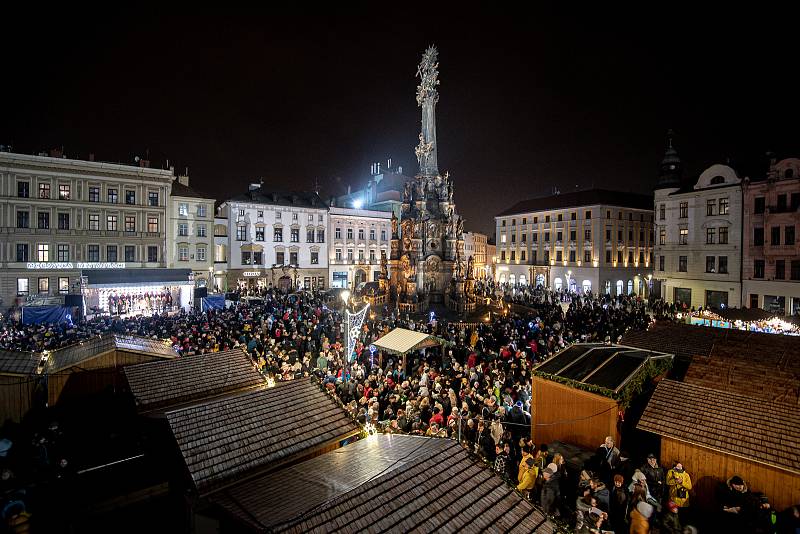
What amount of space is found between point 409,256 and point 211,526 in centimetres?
3065

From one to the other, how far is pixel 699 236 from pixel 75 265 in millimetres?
55268

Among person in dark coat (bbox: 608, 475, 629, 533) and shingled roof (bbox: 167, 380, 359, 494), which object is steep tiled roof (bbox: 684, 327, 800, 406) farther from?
shingled roof (bbox: 167, 380, 359, 494)

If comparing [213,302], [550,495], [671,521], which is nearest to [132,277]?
[213,302]

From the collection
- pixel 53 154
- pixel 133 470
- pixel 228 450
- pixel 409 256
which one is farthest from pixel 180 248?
pixel 228 450

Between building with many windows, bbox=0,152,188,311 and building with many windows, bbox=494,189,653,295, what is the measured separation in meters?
45.0

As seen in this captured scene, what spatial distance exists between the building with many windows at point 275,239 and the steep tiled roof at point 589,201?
30.2 m

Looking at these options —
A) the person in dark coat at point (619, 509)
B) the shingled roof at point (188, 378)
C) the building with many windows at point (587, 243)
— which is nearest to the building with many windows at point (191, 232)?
the shingled roof at point (188, 378)

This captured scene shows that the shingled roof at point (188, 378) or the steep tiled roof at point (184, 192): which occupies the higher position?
the steep tiled roof at point (184, 192)

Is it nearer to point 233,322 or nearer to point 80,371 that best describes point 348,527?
point 80,371

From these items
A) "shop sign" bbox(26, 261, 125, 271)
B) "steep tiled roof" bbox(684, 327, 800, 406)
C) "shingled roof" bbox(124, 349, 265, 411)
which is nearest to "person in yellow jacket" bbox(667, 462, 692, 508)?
"steep tiled roof" bbox(684, 327, 800, 406)

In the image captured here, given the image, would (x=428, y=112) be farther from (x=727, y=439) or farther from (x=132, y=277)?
(x=727, y=439)

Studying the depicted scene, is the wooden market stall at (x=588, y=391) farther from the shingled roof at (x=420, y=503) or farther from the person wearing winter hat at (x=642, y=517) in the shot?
the shingled roof at (x=420, y=503)

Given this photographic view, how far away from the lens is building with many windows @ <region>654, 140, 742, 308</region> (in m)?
35.2

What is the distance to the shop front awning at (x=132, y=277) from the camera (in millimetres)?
28938
